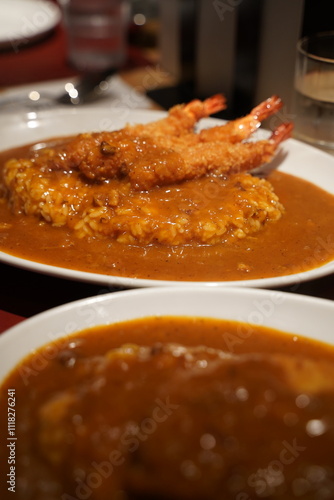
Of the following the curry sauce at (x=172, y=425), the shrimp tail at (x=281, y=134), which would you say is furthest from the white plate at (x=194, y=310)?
the shrimp tail at (x=281, y=134)

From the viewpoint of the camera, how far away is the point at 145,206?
2.10m

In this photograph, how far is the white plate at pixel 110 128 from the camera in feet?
5.71

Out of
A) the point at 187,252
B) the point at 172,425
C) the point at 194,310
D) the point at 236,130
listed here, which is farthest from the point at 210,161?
the point at 172,425

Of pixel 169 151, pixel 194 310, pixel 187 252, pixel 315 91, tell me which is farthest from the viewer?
pixel 315 91

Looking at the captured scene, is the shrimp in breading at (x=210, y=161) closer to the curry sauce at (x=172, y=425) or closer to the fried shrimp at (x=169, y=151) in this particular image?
the fried shrimp at (x=169, y=151)

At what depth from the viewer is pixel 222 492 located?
1.12 metres

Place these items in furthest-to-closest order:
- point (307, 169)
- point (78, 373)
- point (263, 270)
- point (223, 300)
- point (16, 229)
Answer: point (307, 169) < point (16, 229) < point (263, 270) < point (223, 300) < point (78, 373)

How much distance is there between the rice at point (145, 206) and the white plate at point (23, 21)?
247 centimetres

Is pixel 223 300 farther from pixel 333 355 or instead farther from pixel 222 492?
pixel 222 492

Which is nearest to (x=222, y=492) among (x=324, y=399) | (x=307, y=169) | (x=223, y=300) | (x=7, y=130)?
(x=324, y=399)

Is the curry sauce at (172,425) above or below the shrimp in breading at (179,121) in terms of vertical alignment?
below

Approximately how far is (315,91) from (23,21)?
2.92m

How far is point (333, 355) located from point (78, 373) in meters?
0.66

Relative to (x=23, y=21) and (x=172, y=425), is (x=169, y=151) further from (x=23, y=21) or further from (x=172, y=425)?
(x=23, y=21)
